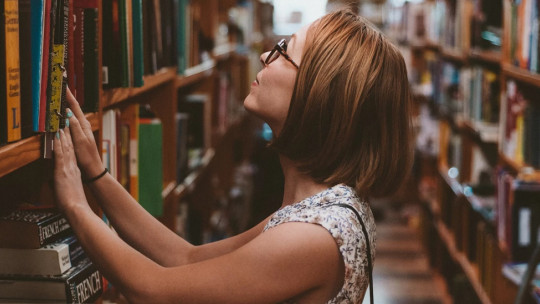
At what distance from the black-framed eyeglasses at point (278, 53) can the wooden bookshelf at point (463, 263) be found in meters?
2.08

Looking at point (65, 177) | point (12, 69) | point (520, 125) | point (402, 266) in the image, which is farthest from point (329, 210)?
point (402, 266)

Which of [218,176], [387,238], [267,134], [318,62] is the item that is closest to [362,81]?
[318,62]

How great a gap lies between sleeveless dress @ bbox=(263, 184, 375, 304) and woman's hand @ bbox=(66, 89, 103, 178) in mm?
361

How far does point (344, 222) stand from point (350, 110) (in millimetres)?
210

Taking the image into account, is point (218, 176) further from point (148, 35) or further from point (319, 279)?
point (319, 279)

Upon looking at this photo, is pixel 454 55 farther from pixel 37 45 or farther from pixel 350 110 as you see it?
pixel 37 45

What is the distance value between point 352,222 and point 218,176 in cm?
342

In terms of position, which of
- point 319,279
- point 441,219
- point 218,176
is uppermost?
point 319,279

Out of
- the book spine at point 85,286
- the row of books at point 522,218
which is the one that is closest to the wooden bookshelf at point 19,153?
the book spine at point 85,286

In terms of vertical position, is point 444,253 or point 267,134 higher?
point 267,134

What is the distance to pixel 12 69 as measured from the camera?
1.01 metres

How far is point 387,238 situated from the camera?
19.3ft

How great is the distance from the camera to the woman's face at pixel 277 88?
4.33 ft

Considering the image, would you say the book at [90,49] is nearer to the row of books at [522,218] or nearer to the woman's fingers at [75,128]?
the woman's fingers at [75,128]
